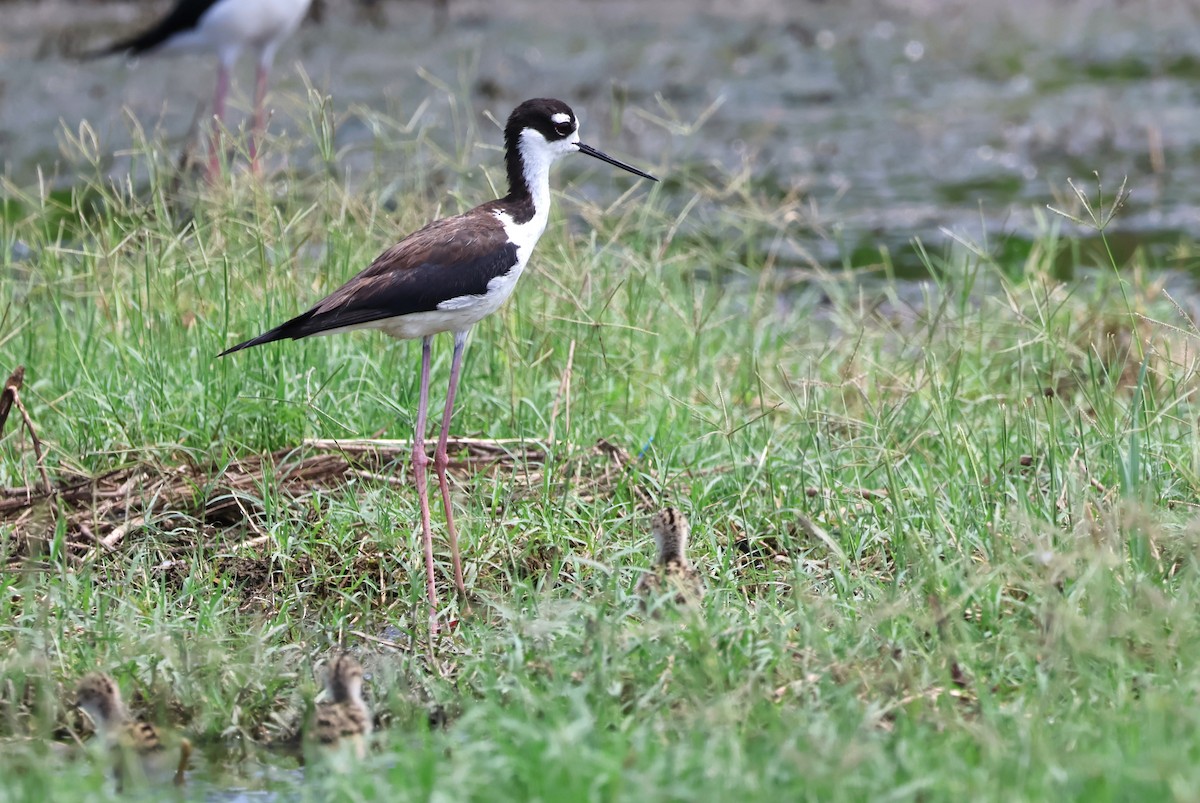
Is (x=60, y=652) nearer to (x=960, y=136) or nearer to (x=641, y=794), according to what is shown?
(x=641, y=794)

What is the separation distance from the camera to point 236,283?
19.3 ft

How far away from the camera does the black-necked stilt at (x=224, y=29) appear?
10375 millimetres

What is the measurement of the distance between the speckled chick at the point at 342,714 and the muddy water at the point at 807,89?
5573 mm

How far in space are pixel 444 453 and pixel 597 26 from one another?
1078cm

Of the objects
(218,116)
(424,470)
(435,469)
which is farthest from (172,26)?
(424,470)

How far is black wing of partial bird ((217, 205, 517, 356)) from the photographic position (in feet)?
15.0

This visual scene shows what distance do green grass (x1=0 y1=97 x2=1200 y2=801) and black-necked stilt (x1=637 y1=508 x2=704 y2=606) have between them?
89 mm

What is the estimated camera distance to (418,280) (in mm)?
4621

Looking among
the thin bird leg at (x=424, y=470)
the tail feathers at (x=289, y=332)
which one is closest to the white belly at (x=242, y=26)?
the thin bird leg at (x=424, y=470)

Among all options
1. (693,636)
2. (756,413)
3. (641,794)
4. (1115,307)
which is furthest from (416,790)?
(1115,307)

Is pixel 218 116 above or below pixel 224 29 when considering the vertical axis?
below

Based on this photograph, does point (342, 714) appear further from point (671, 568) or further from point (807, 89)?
point (807, 89)

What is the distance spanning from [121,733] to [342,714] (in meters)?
0.49

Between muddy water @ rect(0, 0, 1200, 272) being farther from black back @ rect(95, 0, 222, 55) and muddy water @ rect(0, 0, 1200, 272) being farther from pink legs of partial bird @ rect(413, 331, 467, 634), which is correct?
pink legs of partial bird @ rect(413, 331, 467, 634)
